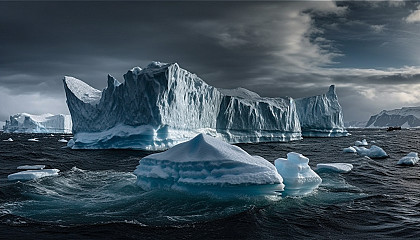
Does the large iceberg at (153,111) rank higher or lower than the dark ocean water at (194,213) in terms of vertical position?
higher

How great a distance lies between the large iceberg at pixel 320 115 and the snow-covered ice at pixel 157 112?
576 inches

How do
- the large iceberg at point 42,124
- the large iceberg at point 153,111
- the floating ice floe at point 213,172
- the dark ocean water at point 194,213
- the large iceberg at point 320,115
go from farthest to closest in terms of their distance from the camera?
the large iceberg at point 42,124
the large iceberg at point 320,115
the large iceberg at point 153,111
the floating ice floe at point 213,172
the dark ocean water at point 194,213

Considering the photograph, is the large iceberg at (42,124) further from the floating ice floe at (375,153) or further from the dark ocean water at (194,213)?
the dark ocean water at (194,213)

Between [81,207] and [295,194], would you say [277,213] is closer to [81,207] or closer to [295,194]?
[295,194]

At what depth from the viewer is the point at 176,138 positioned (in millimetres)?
27344

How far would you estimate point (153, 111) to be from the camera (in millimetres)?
25031

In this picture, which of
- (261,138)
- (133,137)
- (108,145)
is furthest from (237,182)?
(261,138)

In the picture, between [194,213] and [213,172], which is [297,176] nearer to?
[213,172]

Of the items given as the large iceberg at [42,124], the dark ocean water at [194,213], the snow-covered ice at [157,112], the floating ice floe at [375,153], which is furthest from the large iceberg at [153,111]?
the large iceberg at [42,124]

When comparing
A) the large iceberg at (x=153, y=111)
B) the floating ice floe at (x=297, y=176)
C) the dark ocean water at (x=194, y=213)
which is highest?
the large iceberg at (x=153, y=111)

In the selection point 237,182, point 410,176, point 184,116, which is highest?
→ point 184,116

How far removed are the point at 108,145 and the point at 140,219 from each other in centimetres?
2152

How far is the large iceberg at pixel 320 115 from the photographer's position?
51.2m

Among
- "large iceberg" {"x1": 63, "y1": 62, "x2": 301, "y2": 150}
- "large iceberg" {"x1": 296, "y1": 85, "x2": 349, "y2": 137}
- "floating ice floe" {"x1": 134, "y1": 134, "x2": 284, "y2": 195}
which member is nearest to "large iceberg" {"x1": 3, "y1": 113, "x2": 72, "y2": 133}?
"large iceberg" {"x1": 63, "y1": 62, "x2": 301, "y2": 150}
